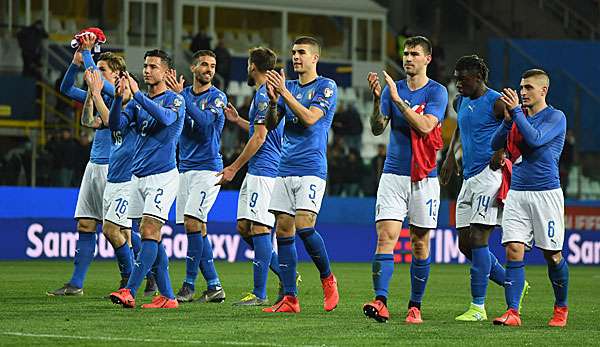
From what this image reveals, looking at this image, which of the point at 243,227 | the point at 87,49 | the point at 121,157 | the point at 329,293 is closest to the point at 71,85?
the point at 87,49

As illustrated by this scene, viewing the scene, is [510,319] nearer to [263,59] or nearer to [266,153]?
[266,153]

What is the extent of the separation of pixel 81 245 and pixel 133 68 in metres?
17.8

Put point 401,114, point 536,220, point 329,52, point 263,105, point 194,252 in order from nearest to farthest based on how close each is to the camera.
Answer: point 401,114, point 536,220, point 263,105, point 194,252, point 329,52

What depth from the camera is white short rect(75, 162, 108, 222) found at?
14.2 metres

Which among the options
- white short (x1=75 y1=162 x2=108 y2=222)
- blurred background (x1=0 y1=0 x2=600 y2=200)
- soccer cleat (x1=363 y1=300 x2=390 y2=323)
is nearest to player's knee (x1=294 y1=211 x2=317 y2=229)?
soccer cleat (x1=363 y1=300 x2=390 y2=323)

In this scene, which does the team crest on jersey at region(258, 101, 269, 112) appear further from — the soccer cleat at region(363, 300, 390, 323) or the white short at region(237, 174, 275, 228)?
the soccer cleat at region(363, 300, 390, 323)

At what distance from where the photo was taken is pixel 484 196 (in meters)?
12.0

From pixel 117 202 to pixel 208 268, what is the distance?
116cm

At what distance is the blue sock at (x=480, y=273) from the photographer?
39.2 feet

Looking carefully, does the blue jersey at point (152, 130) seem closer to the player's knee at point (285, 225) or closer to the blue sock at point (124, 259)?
the player's knee at point (285, 225)

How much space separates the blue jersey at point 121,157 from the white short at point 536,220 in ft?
13.3

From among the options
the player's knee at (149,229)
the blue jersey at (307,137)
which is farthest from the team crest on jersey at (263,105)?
the player's knee at (149,229)

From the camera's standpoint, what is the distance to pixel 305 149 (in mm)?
11969

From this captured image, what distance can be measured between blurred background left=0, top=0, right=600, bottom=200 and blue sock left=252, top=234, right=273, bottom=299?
11246 millimetres
